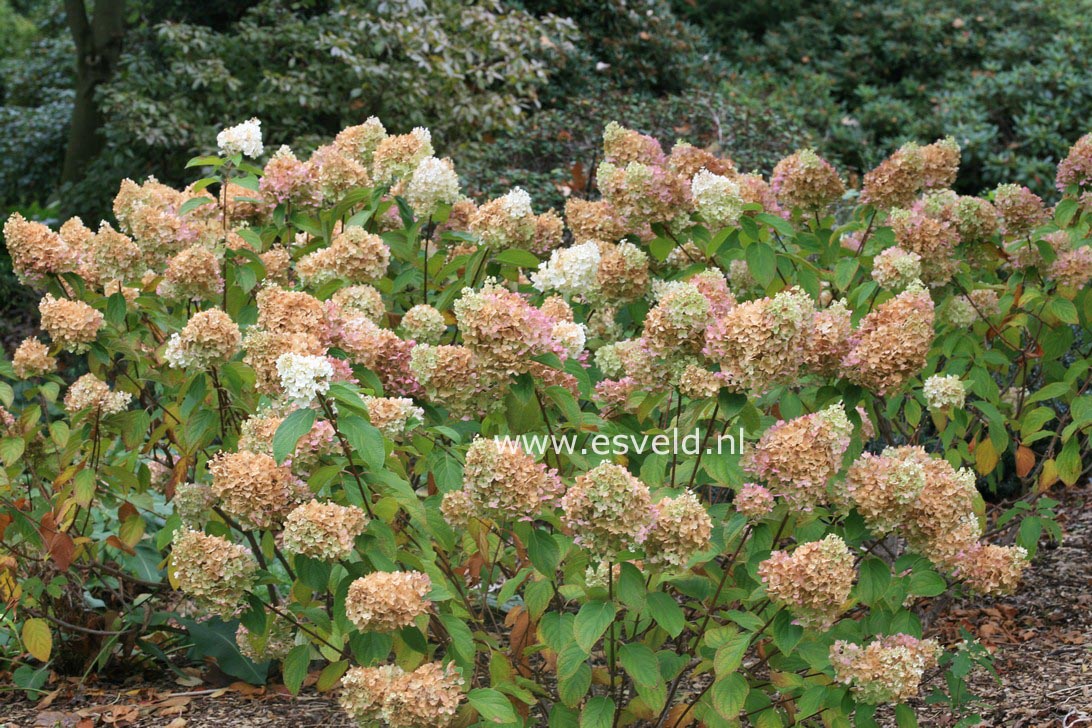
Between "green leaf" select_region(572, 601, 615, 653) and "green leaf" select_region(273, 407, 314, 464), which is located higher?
"green leaf" select_region(273, 407, 314, 464)

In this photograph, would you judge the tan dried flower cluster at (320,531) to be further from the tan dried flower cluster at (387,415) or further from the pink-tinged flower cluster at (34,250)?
the pink-tinged flower cluster at (34,250)

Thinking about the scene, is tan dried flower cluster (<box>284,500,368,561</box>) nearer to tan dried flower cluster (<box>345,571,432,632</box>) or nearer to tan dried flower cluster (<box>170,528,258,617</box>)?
tan dried flower cluster (<box>345,571,432,632</box>)

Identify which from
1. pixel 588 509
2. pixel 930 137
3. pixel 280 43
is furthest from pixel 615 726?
pixel 930 137

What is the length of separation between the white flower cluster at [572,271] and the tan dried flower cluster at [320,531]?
98 centimetres

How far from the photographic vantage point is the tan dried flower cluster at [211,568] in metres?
2.44

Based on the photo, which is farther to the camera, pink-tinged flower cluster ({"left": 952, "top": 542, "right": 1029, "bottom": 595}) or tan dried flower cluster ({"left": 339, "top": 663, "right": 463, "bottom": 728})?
pink-tinged flower cluster ({"left": 952, "top": 542, "right": 1029, "bottom": 595})

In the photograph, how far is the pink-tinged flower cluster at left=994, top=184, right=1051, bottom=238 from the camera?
11.7 feet

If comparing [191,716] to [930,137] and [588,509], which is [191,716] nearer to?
[588,509]

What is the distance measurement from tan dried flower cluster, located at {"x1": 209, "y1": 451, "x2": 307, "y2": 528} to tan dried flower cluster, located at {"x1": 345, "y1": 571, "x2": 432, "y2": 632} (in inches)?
12.1

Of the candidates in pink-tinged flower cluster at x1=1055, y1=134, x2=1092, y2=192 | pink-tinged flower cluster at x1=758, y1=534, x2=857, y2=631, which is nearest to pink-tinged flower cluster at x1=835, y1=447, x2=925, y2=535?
pink-tinged flower cluster at x1=758, y1=534, x2=857, y2=631

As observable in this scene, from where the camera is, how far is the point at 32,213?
379 inches

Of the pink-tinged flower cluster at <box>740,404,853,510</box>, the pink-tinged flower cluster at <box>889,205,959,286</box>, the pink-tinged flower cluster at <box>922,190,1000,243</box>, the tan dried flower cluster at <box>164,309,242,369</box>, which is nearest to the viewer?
the pink-tinged flower cluster at <box>740,404,853,510</box>

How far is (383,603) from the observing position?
7.07 feet

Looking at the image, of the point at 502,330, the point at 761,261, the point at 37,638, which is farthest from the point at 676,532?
the point at 37,638
